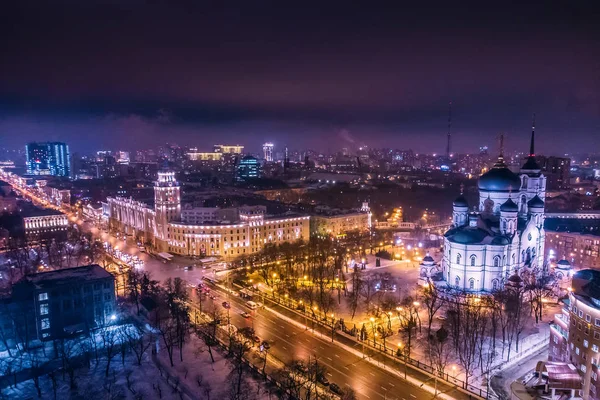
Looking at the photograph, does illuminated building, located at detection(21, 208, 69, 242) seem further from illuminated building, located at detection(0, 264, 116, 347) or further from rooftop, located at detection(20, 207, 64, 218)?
illuminated building, located at detection(0, 264, 116, 347)

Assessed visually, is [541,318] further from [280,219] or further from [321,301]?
[280,219]

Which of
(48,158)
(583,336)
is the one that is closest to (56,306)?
(583,336)

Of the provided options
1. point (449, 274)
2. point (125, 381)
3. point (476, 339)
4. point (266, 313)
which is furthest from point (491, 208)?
point (125, 381)

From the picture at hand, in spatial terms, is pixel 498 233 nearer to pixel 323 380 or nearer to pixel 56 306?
pixel 323 380

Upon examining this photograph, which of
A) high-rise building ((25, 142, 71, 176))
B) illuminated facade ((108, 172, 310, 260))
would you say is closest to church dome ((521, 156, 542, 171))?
illuminated facade ((108, 172, 310, 260))

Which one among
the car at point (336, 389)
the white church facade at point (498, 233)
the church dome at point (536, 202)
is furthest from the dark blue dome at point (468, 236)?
the car at point (336, 389)

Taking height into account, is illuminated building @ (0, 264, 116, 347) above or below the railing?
above

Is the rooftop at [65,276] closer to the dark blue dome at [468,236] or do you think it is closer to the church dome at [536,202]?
the dark blue dome at [468,236]
